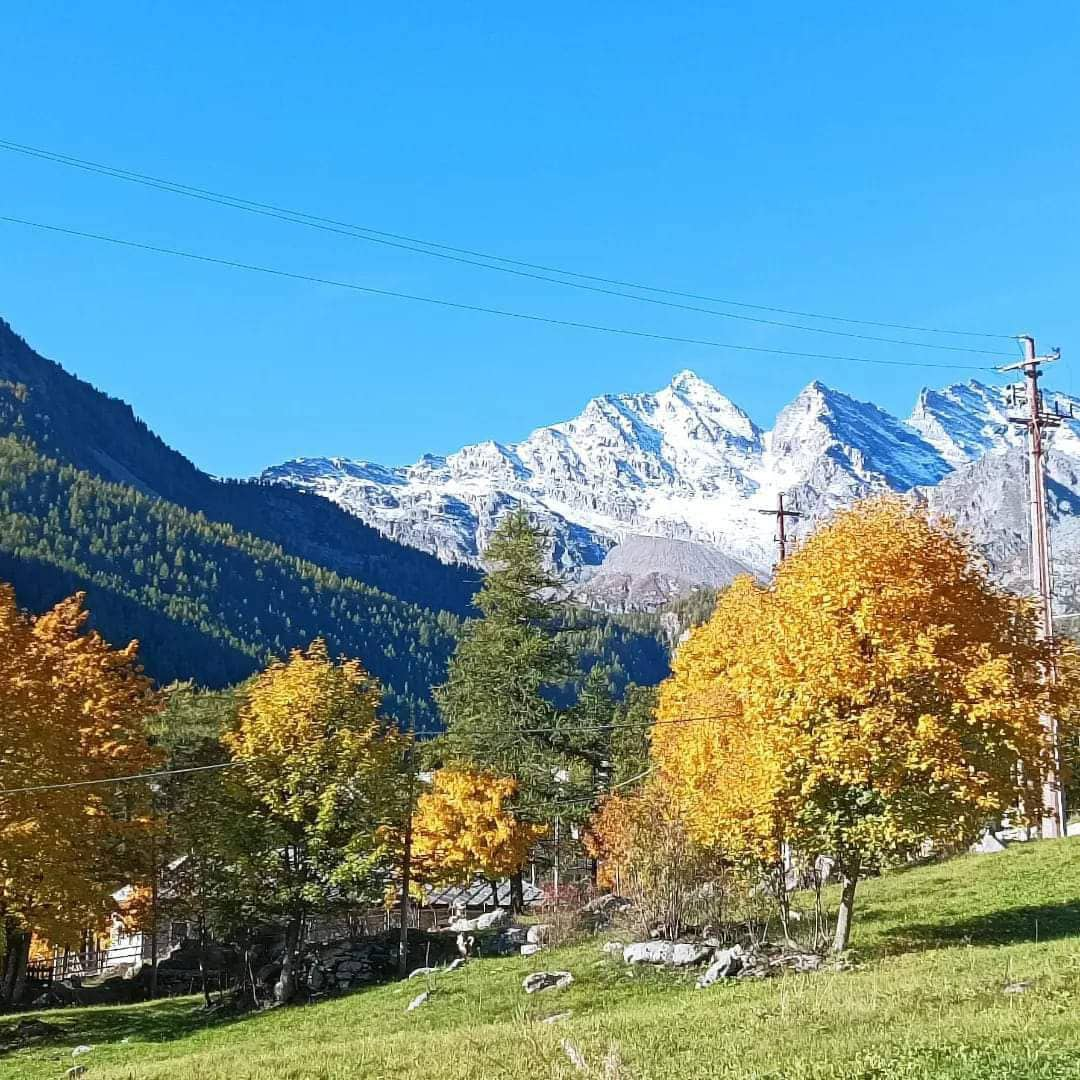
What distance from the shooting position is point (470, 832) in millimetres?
46375

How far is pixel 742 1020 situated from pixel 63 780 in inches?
890

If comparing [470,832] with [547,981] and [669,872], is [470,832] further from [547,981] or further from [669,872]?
[547,981]

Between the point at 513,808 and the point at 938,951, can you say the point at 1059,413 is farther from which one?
the point at 513,808

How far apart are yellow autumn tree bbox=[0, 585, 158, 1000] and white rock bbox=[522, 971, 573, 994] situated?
13.6m

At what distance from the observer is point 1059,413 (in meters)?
36.8

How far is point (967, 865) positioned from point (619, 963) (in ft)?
48.5

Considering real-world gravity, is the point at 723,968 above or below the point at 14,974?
above

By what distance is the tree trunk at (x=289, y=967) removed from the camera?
31.9 meters

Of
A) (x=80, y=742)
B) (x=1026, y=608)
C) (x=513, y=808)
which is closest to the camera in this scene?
(x=1026, y=608)

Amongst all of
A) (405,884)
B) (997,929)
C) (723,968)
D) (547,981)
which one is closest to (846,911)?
(723,968)

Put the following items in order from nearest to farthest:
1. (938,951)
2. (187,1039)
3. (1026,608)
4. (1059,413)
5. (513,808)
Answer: (938,951), (1026,608), (187,1039), (1059,413), (513,808)

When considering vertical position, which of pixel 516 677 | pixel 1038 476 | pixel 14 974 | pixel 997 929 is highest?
pixel 1038 476

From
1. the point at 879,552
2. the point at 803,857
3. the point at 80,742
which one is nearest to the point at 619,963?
the point at 803,857

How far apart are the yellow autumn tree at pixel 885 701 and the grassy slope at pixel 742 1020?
2.72 metres
